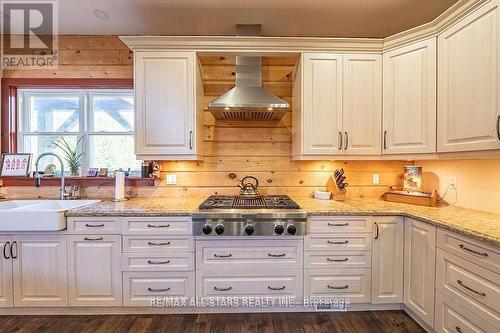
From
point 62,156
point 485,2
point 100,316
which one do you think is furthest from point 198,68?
point 100,316

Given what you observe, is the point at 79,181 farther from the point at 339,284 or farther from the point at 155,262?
the point at 339,284

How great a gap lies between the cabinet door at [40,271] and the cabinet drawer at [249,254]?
1.10 m

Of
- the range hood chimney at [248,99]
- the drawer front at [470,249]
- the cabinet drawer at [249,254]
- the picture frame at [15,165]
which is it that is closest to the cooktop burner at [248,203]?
the cabinet drawer at [249,254]

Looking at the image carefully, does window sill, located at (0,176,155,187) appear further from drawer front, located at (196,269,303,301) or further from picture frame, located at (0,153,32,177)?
drawer front, located at (196,269,303,301)

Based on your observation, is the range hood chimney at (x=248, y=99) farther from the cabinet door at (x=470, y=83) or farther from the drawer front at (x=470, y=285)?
the drawer front at (x=470, y=285)

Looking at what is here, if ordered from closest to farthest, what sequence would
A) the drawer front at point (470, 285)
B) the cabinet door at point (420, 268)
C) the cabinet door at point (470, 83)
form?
the drawer front at point (470, 285) < the cabinet door at point (470, 83) < the cabinet door at point (420, 268)

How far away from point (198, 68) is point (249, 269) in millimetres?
1885

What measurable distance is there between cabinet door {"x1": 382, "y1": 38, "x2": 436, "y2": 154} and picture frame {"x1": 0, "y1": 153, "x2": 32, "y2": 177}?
3.58 meters

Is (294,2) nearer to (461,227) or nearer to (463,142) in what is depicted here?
(463,142)

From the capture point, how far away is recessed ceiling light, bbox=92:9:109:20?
7.56 ft

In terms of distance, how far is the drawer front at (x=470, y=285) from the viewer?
1353mm

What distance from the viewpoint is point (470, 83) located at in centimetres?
174

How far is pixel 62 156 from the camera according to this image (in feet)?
9.05
